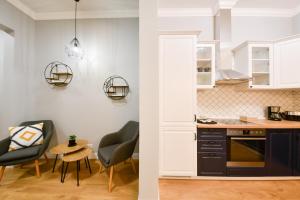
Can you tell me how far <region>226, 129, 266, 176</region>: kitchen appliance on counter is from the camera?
2309 mm

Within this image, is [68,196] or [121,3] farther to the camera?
[121,3]

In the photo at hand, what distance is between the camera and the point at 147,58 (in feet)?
5.62

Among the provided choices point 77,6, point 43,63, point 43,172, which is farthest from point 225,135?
point 43,63

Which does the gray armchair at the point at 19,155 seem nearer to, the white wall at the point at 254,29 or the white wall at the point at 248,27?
the white wall at the point at 248,27

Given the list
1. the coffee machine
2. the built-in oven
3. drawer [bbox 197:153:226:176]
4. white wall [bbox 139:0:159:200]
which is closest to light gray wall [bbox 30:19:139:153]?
white wall [bbox 139:0:159:200]

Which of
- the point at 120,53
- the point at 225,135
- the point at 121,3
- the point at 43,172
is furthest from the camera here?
the point at 120,53

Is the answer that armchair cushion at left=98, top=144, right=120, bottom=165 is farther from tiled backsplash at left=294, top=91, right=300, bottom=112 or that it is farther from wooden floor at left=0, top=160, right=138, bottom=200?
tiled backsplash at left=294, top=91, right=300, bottom=112

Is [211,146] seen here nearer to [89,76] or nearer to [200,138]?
[200,138]

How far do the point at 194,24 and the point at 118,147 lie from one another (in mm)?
2738

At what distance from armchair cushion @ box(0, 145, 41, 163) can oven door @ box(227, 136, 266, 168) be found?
305 centimetres

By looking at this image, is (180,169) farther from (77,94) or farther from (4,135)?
(4,135)

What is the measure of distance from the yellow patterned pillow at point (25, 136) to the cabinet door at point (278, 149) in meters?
3.79

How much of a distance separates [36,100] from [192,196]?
339 cm

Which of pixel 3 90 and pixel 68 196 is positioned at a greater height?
pixel 3 90
